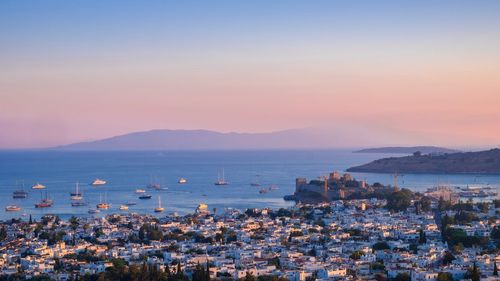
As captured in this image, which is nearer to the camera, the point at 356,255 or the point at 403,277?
the point at 403,277

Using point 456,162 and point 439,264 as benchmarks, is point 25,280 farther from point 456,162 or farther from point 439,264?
point 456,162

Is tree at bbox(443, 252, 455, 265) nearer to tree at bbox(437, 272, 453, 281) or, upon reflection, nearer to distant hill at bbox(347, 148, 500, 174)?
tree at bbox(437, 272, 453, 281)

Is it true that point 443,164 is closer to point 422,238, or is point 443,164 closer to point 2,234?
point 422,238

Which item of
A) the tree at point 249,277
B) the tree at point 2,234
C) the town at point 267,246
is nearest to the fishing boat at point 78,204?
the town at point 267,246

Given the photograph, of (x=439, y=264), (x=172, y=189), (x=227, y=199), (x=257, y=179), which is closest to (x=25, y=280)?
(x=439, y=264)

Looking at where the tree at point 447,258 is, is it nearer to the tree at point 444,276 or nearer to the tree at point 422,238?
the tree at point 444,276

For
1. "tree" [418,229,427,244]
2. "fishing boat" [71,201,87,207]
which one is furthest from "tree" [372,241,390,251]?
"fishing boat" [71,201,87,207]

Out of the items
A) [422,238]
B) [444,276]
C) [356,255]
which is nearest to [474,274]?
A: [444,276]

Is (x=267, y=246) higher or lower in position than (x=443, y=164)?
lower
